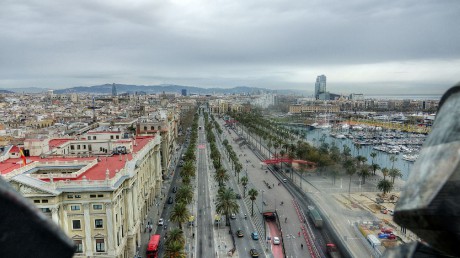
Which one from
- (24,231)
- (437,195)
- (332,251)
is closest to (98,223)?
(332,251)

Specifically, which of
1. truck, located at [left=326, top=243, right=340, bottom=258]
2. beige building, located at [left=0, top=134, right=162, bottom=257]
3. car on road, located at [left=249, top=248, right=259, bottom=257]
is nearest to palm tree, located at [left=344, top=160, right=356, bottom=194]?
truck, located at [left=326, top=243, right=340, bottom=258]

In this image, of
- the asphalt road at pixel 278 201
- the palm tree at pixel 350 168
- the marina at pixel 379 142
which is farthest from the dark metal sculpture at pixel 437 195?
the marina at pixel 379 142

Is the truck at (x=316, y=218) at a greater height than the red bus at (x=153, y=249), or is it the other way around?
the truck at (x=316, y=218)

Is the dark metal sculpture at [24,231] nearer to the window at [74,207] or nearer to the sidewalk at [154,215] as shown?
the window at [74,207]

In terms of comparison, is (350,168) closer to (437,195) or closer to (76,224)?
(76,224)

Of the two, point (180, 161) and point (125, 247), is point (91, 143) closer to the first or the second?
point (125, 247)
